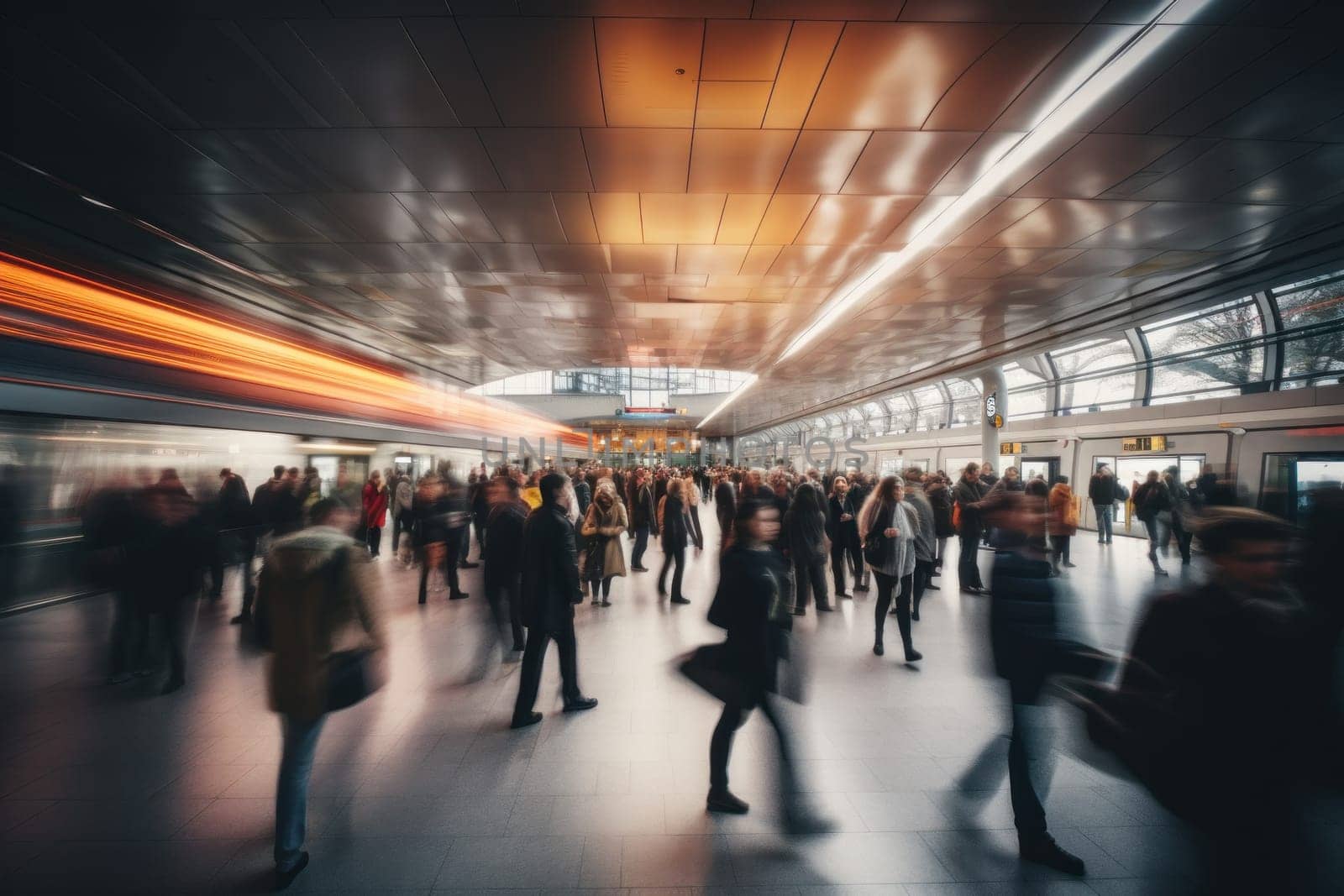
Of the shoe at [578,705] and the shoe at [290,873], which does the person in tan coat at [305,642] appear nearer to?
the shoe at [290,873]

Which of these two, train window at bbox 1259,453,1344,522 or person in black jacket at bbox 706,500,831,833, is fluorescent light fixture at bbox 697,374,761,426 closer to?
train window at bbox 1259,453,1344,522

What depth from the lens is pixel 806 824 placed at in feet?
8.75

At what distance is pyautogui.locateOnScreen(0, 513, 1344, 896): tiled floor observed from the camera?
7.73ft

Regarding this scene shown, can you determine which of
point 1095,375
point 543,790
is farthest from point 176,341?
point 1095,375

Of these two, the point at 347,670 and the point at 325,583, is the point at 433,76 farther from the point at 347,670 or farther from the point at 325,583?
the point at 347,670

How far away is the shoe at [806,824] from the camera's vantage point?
8.59 ft

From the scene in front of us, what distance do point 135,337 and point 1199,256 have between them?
12414mm

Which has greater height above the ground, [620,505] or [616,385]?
[616,385]

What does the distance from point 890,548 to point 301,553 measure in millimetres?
4549

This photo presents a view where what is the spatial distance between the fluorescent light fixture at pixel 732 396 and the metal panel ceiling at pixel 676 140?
398 inches

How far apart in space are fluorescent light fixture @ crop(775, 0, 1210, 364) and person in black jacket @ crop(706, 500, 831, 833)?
13.2 feet

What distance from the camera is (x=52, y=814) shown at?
2730 millimetres

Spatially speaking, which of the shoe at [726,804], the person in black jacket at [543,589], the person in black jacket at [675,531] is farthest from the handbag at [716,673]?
the person in black jacket at [675,531]

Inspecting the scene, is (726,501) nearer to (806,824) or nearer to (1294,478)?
(806,824)
